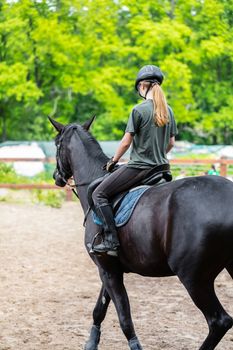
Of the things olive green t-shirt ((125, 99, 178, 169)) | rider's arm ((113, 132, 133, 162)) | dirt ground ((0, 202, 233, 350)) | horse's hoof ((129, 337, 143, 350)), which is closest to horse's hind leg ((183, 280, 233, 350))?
horse's hoof ((129, 337, 143, 350))

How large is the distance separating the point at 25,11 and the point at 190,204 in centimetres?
1919

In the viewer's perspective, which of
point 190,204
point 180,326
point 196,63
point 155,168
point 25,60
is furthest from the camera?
point 25,60

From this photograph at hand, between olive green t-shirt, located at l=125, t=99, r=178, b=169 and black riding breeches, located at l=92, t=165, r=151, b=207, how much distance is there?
5 centimetres

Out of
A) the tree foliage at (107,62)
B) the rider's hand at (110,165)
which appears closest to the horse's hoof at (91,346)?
the rider's hand at (110,165)

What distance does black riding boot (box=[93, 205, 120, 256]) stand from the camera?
15.3ft

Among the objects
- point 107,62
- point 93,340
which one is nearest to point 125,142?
point 93,340

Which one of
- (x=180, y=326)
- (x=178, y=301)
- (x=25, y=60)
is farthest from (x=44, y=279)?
(x=25, y=60)

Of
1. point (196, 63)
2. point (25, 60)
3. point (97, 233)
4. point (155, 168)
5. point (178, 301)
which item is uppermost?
point (155, 168)

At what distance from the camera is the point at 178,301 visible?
265 inches

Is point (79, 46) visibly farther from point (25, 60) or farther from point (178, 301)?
point (178, 301)

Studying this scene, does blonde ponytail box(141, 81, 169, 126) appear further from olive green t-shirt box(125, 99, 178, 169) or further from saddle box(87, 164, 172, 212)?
saddle box(87, 164, 172, 212)

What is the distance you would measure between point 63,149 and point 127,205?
108 centimetres

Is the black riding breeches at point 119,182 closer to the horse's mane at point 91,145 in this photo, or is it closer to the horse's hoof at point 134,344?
the horse's mane at point 91,145

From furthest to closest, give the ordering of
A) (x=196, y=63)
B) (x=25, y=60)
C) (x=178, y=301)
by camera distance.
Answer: (x=25, y=60) → (x=196, y=63) → (x=178, y=301)
